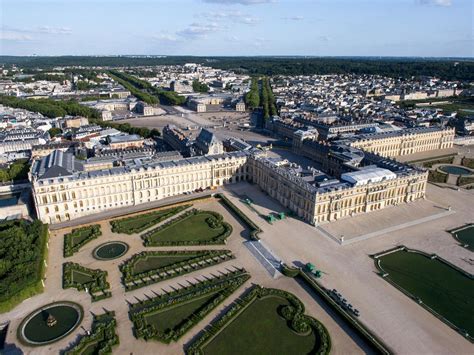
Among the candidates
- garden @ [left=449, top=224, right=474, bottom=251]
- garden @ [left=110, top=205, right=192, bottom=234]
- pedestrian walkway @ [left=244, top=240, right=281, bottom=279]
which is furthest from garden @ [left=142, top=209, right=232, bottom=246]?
garden @ [left=449, top=224, right=474, bottom=251]

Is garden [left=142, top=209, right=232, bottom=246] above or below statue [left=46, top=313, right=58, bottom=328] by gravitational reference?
above

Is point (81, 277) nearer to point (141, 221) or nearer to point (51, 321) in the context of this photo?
point (51, 321)

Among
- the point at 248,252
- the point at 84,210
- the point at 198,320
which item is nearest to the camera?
the point at 198,320

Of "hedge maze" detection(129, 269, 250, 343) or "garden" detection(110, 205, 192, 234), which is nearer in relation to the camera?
"hedge maze" detection(129, 269, 250, 343)

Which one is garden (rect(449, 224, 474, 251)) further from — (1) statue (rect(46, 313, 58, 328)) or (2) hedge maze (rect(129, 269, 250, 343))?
(1) statue (rect(46, 313, 58, 328))

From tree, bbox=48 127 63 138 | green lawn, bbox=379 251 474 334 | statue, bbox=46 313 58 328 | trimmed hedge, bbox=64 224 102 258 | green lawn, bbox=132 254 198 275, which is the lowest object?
statue, bbox=46 313 58 328

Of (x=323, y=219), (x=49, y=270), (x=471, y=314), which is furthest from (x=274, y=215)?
(x=49, y=270)

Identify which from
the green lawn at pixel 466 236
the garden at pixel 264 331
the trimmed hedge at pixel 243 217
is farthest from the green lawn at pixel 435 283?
the trimmed hedge at pixel 243 217

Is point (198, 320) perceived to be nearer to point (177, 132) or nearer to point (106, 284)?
point (106, 284)
